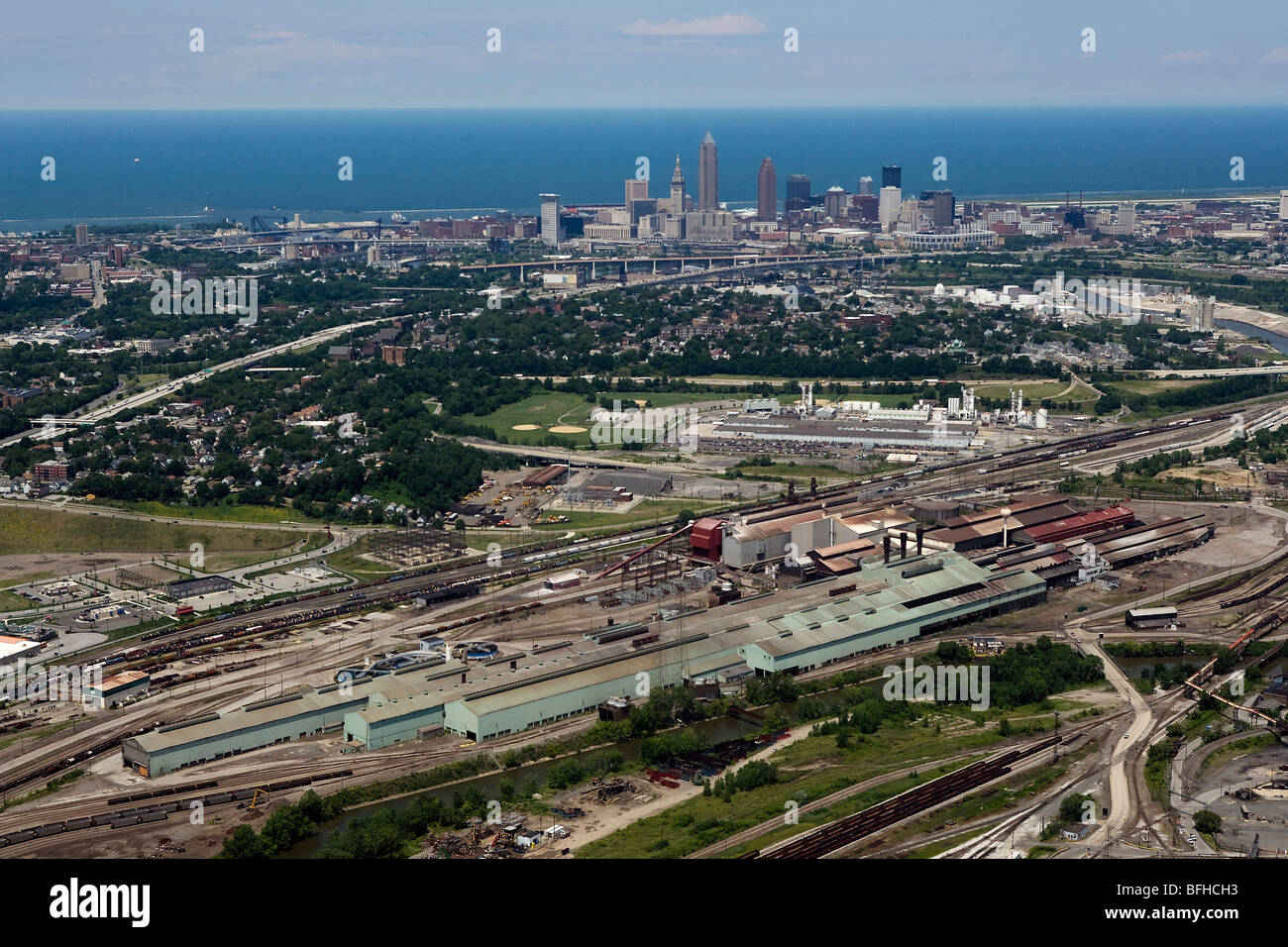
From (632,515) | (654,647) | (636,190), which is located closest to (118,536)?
(632,515)

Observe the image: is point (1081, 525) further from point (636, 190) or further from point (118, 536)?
point (636, 190)

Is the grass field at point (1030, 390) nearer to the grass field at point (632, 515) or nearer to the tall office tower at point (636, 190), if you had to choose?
the grass field at point (632, 515)

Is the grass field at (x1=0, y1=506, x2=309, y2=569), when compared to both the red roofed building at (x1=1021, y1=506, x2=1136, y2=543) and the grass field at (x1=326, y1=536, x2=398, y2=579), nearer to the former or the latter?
the grass field at (x1=326, y1=536, x2=398, y2=579)

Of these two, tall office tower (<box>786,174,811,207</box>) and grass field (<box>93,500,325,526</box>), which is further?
tall office tower (<box>786,174,811,207</box>)

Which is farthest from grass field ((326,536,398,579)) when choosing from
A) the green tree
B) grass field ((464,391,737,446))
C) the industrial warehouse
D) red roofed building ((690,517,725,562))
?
the green tree

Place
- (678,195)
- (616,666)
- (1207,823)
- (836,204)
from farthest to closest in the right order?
(836,204)
(678,195)
(616,666)
(1207,823)

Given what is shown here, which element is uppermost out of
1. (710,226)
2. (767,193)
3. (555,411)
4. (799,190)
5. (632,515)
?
(799,190)

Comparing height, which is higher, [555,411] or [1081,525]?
[555,411]
